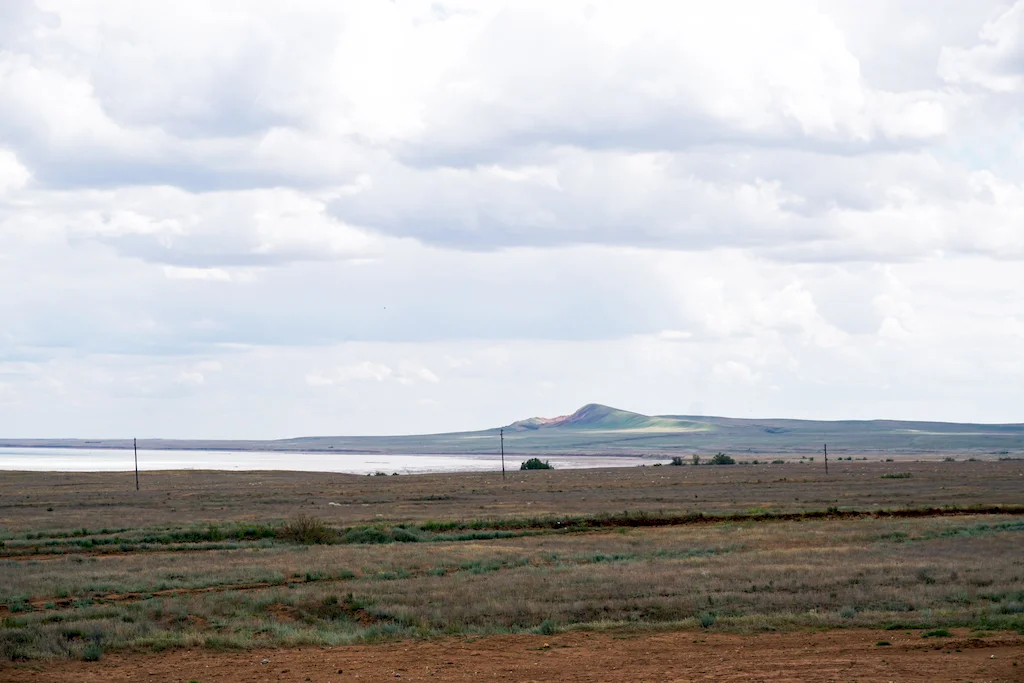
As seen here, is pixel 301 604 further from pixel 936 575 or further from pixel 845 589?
pixel 936 575

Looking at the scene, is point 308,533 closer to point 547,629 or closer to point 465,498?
point 547,629

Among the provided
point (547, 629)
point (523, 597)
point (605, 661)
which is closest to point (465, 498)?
point (523, 597)

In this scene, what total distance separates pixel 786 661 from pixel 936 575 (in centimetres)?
993

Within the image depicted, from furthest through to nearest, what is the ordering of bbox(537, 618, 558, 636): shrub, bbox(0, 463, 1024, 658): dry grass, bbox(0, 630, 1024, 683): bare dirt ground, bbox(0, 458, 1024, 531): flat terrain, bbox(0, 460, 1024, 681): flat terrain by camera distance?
bbox(0, 458, 1024, 531): flat terrain
bbox(0, 463, 1024, 658): dry grass
bbox(537, 618, 558, 636): shrub
bbox(0, 460, 1024, 681): flat terrain
bbox(0, 630, 1024, 683): bare dirt ground

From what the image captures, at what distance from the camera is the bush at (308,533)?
3769 centimetres

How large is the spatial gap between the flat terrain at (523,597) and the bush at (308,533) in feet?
0.36

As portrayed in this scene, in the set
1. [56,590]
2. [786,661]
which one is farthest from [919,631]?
[56,590]

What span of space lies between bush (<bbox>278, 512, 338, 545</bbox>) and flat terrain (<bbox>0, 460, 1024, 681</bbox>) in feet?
0.36

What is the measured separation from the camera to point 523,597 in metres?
22.0

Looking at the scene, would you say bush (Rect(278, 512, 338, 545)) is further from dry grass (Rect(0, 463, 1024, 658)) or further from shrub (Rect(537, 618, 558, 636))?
shrub (Rect(537, 618, 558, 636))

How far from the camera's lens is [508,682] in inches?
566

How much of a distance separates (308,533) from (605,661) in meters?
24.1

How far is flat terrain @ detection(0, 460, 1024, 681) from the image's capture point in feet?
51.5

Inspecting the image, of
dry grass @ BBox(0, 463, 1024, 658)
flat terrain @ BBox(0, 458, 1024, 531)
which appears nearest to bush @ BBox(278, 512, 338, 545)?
dry grass @ BBox(0, 463, 1024, 658)
